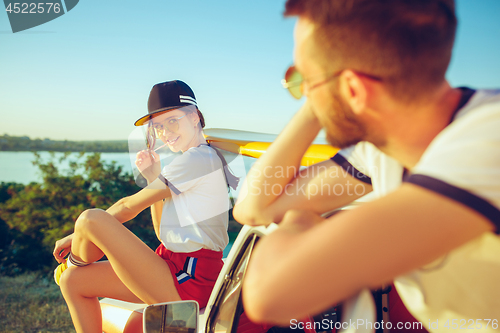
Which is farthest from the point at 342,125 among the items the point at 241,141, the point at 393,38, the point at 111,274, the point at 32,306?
the point at 32,306

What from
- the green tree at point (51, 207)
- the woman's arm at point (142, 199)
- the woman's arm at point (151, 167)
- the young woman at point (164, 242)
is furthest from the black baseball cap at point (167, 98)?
the green tree at point (51, 207)

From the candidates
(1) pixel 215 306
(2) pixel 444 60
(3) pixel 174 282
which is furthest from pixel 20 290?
(2) pixel 444 60

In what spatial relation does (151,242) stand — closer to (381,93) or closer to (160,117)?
(160,117)

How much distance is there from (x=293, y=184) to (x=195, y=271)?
112 centimetres

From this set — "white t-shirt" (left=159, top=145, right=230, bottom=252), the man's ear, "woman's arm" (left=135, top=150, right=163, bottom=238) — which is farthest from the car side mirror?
the man's ear

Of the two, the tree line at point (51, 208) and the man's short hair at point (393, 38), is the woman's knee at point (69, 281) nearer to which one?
the man's short hair at point (393, 38)

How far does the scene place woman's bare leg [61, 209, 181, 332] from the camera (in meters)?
2.01

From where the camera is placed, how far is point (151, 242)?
6.03m

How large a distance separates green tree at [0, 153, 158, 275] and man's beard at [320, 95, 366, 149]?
214 inches

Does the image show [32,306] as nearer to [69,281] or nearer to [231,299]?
[69,281]

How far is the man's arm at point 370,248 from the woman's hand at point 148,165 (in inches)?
85.7

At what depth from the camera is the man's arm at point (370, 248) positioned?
2.12 feet

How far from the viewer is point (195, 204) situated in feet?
7.85

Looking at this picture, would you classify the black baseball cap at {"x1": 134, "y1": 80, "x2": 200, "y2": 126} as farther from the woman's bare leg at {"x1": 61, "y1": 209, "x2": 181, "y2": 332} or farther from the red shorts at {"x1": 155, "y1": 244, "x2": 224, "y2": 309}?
the red shorts at {"x1": 155, "y1": 244, "x2": 224, "y2": 309}
